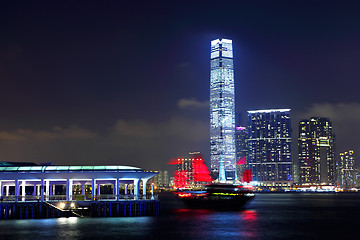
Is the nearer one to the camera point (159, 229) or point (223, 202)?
point (159, 229)

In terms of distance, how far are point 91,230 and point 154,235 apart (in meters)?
9.71

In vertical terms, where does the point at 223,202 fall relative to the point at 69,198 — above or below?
below

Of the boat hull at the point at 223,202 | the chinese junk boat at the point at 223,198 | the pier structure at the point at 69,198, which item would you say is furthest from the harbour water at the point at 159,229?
the chinese junk boat at the point at 223,198

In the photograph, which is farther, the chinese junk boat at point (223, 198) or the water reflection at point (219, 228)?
the chinese junk boat at point (223, 198)

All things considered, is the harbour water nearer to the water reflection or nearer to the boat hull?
the water reflection

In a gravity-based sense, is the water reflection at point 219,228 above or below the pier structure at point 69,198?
below

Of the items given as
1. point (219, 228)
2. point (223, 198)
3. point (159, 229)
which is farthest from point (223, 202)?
point (159, 229)

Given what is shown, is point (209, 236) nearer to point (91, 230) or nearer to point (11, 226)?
point (91, 230)

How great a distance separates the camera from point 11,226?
75.8m

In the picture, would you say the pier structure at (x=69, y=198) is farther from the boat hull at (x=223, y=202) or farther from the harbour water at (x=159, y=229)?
the boat hull at (x=223, y=202)

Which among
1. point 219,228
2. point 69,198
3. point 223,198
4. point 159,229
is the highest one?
point 69,198

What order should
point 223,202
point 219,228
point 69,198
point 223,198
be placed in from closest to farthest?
point 219,228 → point 69,198 → point 223,202 → point 223,198

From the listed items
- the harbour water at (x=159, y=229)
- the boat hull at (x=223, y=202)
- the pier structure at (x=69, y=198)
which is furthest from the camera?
the boat hull at (x=223, y=202)

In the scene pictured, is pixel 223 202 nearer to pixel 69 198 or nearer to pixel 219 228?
pixel 219 228
